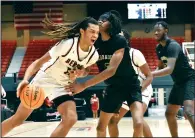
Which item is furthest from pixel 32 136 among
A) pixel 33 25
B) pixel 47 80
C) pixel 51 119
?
pixel 33 25

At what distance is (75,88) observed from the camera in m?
4.21

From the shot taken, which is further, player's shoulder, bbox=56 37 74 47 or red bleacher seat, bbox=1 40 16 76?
red bleacher seat, bbox=1 40 16 76

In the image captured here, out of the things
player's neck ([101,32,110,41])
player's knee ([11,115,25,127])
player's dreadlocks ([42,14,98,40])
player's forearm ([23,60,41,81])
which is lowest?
player's knee ([11,115,25,127])

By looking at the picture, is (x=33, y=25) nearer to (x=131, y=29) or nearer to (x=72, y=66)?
(x=131, y=29)

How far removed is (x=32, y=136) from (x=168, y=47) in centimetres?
362

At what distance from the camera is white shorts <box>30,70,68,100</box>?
14.1 ft

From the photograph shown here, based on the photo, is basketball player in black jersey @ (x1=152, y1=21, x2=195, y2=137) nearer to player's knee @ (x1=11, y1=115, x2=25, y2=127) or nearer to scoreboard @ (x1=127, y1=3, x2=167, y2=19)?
player's knee @ (x1=11, y1=115, x2=25, y2=127)

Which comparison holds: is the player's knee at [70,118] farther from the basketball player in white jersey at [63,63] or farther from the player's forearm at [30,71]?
the player's forearm at [30,71]

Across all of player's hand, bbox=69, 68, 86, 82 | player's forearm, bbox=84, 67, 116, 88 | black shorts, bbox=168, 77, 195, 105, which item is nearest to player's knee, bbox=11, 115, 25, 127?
player's hand, bbox=69, 68, 86, 82

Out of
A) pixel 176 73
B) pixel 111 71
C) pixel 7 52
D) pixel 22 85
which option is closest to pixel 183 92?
pixel 176 73

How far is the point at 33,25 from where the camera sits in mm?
18406

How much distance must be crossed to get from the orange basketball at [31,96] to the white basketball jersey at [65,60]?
0.76ft

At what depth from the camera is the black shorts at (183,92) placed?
5.08 meters

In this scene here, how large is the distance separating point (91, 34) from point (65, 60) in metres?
0.40
